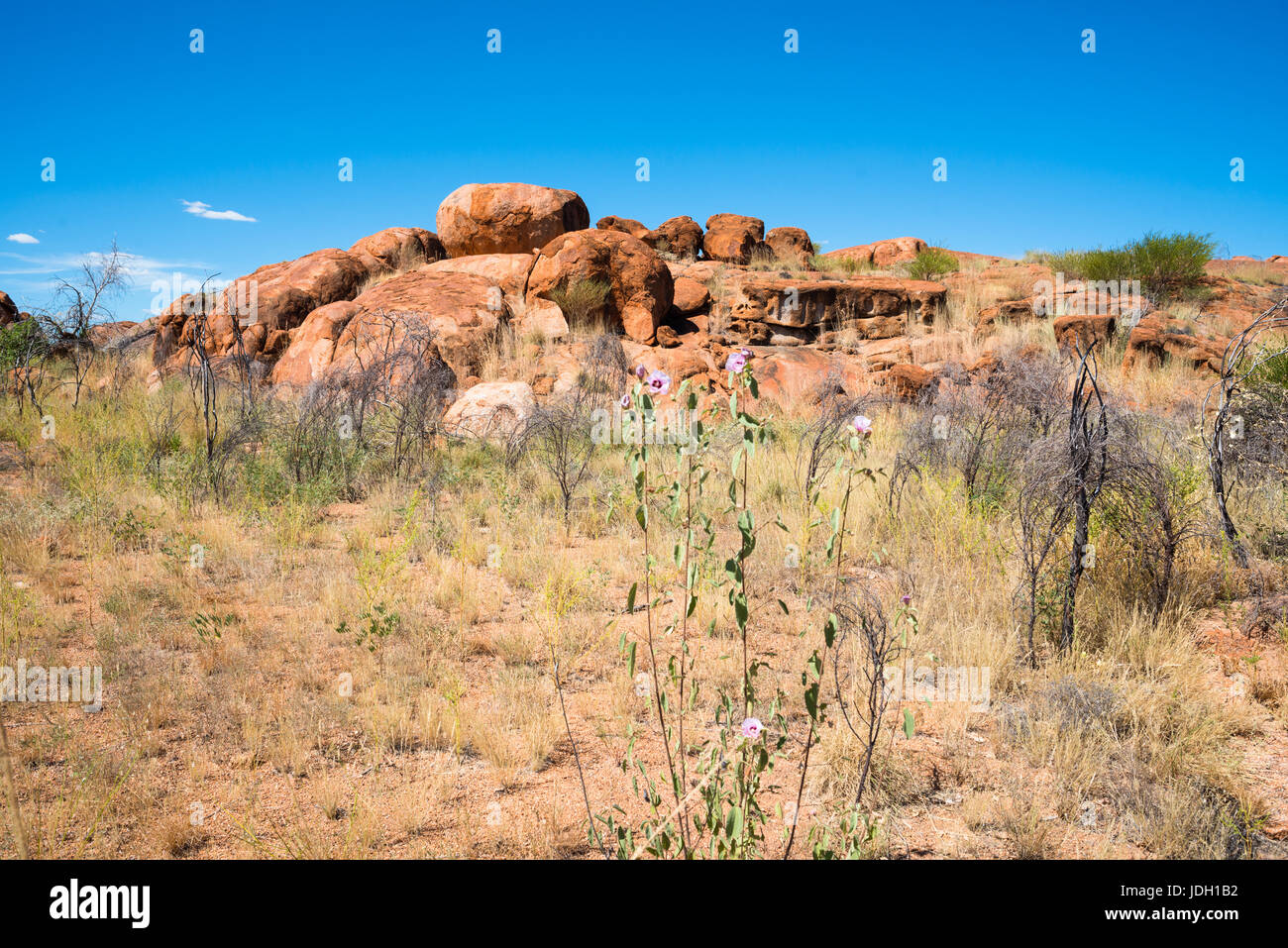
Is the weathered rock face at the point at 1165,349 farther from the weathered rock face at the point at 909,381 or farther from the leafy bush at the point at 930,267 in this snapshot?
the leafy bush at the point at 930,267

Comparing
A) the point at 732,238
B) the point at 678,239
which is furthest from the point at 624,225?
the point at 732,238

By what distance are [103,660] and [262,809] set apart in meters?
1.74

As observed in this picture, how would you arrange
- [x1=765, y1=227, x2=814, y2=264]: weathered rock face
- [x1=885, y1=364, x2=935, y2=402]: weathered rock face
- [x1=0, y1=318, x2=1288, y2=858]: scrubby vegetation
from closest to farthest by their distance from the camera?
[x1=0, y1=318, x2=1288, y2=858]: scrubby vegetation < [x1=885, y1=364, x2=935, y2=402]: weathered rock face < [x1=765, y1=227, x2=814, y2=264]: weathered rock face

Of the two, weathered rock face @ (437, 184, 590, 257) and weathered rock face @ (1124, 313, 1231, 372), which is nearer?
weathered rock face @ (1124, 313, 1231, 372)

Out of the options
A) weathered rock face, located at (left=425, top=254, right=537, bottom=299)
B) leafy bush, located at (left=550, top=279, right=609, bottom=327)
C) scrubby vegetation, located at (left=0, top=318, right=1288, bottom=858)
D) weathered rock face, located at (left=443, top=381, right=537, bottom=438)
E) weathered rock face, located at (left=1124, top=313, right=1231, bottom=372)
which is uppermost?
weathered rock face, located at (left=425, top=254, right=537, bottom=299)

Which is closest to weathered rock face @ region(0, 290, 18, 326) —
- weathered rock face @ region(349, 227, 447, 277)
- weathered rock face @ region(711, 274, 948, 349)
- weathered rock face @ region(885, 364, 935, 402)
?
weathered rock face @ region(349, 227, 447, 277)

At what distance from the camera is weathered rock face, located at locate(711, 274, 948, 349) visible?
15.2 m

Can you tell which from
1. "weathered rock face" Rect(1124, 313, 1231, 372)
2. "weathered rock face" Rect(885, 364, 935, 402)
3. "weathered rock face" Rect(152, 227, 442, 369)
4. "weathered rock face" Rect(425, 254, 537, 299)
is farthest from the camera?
"weathered rock face" Rect(425, 254, 537, 299)

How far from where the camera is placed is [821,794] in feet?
9.49

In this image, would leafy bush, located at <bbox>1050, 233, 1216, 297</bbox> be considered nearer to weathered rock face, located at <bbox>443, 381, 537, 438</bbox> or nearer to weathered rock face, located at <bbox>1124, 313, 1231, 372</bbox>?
weathered rock face, located at <bbox>1124, 313, 1231, 372</bbox>

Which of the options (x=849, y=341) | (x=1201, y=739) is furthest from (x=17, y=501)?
(x=849, y=341)

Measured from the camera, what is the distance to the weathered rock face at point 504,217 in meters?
16.5

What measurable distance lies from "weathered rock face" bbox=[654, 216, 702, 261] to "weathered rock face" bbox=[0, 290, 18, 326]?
54.9 ft

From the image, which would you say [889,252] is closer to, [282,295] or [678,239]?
[678,239]
